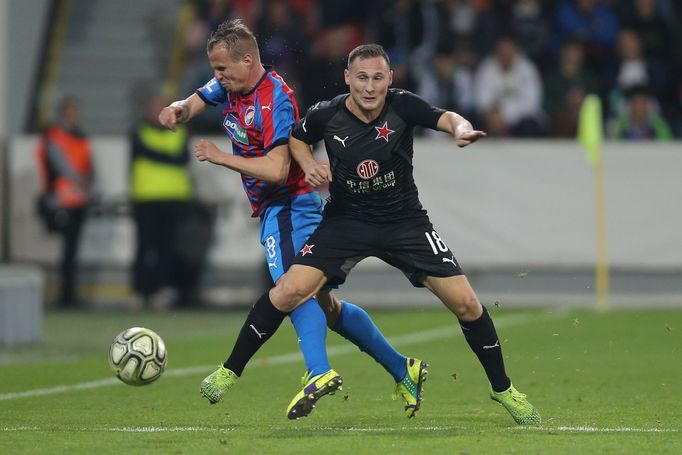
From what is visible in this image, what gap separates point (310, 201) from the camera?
835 centimetres

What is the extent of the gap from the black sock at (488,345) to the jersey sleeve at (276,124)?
139 centimetres

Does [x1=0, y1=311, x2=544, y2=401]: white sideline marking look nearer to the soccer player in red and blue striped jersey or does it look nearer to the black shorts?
the soccer player in red and blue striped jersey

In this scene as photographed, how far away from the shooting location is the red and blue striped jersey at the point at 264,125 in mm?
8164

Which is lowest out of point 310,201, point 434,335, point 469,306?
point 434,335

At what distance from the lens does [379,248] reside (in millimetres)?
8008

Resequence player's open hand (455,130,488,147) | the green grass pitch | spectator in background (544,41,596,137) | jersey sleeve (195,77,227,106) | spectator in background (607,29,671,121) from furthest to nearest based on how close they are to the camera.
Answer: spectator in background (607,29,671,121) < spectator in background (544,41,596,137) < jersey sleeve (195,77,227,106) < player's open hand (455,130,488,147) < the green grass pitch

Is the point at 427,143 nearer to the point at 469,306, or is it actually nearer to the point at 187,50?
the point at 187,50

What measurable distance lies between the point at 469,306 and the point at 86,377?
3939 mm

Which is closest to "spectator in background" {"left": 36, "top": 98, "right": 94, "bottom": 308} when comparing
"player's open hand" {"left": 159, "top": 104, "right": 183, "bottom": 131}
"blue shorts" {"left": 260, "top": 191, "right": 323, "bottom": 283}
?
"player's open hand" {"left": 159, "top": 104, "right": 183, "bottom": 131}

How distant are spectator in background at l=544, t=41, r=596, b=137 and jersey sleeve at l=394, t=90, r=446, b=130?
10066 mm

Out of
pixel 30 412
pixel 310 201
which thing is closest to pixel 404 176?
pixel 310 201

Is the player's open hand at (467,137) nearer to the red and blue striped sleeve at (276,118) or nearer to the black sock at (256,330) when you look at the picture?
the red and blue striped sleeve at (276,118)

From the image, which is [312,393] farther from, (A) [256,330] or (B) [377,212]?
(B) [377,212]

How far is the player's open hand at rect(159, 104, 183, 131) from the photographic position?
8.27 metres
